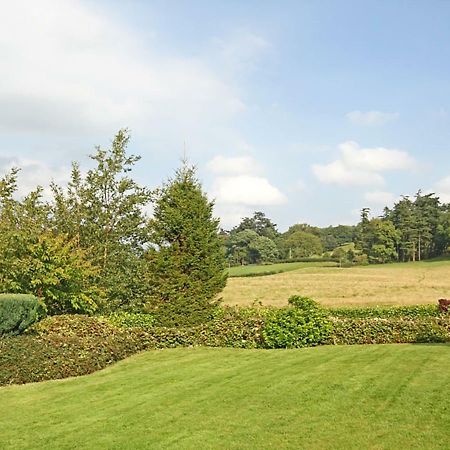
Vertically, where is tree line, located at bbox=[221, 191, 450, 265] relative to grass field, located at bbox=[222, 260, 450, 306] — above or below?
above

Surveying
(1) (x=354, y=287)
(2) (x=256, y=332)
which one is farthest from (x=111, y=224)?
(1) (x=354, y=287)

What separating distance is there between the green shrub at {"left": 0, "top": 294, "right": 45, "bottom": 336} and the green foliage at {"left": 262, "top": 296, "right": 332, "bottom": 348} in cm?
632

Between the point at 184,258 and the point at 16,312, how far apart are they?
6.20 meters

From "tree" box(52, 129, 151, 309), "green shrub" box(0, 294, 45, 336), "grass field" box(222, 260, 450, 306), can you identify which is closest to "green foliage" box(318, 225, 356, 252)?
"grass field" box(222, 260, 450, 306)

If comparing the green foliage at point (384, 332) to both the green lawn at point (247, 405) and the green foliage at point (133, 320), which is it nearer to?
the green lawn at point (247, 405)

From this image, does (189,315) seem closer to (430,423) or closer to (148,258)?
(148,258)

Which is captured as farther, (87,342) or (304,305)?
(304,305)

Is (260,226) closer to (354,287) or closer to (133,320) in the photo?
(354,287)

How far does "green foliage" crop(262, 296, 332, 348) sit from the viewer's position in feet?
48.1

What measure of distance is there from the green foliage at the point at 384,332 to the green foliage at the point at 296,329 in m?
0.43

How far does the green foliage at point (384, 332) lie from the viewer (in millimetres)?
15156

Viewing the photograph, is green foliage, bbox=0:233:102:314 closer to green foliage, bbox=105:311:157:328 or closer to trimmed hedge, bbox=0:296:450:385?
green foliage, bbox=105:311:157:328

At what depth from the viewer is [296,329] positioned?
14766mm

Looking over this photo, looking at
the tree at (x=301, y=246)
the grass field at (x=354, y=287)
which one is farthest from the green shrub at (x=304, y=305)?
the tree at (x=301, y=246)
